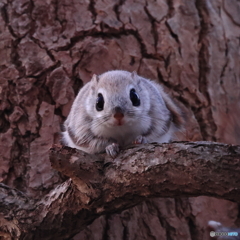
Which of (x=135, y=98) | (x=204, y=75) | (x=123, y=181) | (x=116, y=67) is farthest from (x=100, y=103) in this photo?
(x=204, y=75)

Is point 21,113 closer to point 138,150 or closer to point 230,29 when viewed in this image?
point 138,150

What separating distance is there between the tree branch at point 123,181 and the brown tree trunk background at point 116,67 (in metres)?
0.63

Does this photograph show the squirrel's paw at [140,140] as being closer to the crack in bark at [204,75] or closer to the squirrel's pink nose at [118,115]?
the squirrel's pink nose at [118,115]

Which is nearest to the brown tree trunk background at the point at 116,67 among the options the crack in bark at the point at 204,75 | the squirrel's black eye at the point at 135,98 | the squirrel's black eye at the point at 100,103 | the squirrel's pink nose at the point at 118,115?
the crack in bark at the point at 204,75

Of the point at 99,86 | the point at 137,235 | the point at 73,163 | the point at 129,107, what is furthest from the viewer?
the point at 137,235

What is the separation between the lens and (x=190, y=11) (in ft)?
11.6

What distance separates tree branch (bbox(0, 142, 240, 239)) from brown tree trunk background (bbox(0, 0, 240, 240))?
0.63m

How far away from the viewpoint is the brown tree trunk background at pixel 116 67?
2.94 metres

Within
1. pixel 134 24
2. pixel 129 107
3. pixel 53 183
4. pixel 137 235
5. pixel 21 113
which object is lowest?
pixel 137 235

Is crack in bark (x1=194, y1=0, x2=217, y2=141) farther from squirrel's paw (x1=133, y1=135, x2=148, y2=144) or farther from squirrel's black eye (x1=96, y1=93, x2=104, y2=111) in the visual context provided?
squirrel's black eye (x1=96, y1=93, x2=104, y2=111)

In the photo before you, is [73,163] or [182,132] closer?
[73,163]

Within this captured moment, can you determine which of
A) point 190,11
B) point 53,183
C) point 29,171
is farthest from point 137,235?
point 190,11

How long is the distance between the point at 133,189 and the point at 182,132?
116cm

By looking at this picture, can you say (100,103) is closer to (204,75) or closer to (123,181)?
(123,181)
